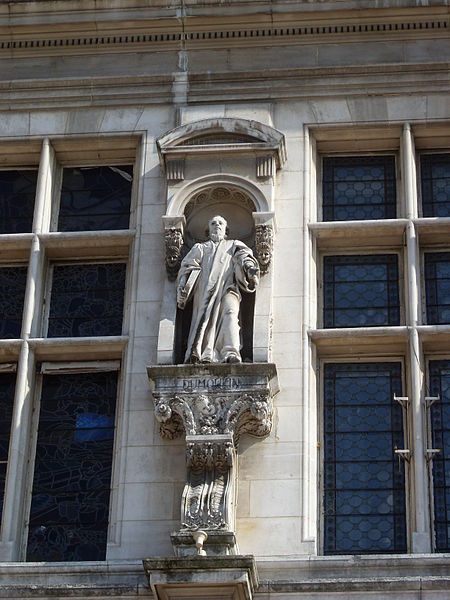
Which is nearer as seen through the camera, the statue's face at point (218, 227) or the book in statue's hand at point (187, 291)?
the book in statue's hand at point (187, 291)

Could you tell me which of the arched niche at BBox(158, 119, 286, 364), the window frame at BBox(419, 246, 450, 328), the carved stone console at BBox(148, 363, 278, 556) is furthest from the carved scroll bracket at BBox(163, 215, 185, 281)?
the window frame at BBox(419, 246, 450, 328)

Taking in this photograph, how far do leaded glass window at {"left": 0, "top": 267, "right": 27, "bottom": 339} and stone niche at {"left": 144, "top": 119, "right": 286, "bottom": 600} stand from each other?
1.55 metres

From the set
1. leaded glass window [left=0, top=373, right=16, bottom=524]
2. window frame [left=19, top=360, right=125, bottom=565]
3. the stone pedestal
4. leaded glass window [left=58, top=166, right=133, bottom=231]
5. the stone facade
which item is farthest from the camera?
leaded glass window [left=58, top=166, right=133, bottom=231]

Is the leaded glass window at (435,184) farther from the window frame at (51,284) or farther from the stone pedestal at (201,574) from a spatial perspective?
the stone pedestal at (201,574)

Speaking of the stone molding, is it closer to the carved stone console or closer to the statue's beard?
the statue's beard

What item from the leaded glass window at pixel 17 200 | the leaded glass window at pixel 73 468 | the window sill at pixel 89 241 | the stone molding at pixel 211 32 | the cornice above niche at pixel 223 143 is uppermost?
the stone molding at pixel 211 32

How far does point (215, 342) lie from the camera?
611 inches

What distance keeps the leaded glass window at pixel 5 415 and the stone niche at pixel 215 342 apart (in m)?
1.55

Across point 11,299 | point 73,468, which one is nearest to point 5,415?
point 73,468

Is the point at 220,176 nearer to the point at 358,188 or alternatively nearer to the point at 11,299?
the point at 358,188

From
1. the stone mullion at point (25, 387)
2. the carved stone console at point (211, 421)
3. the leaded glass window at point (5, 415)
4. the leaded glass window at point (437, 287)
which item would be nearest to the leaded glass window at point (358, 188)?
the leaded glass window at point (437, 287)

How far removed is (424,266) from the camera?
1653 cm

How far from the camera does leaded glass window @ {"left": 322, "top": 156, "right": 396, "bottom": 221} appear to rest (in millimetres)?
17000

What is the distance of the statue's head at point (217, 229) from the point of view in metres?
16.2
